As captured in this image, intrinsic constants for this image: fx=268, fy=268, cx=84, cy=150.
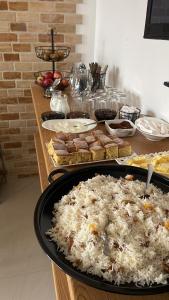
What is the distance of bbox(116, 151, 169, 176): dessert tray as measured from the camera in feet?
2.62

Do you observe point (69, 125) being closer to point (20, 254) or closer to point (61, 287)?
point (61, 287)

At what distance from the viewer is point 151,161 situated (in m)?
0.84

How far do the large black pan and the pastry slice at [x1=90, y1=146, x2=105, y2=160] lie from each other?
0.11 m

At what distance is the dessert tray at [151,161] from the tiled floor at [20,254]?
2.86 feet

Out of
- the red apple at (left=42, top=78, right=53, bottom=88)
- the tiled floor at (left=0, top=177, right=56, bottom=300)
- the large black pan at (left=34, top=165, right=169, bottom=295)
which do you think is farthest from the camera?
the red apple at (left=42, top=78, right=53, bottom=88)

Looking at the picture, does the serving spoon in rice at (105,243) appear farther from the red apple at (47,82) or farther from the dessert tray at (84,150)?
the red apple at (47,82)

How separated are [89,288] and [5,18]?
1758 mm

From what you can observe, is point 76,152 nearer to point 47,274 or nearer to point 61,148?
point 61,148

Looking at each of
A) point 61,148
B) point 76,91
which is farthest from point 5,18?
point 61,148

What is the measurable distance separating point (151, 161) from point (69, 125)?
41 cm

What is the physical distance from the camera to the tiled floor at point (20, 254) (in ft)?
4.42

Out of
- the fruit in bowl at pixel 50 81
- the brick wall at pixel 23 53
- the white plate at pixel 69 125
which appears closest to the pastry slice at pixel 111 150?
the white plate at pixel 69 125

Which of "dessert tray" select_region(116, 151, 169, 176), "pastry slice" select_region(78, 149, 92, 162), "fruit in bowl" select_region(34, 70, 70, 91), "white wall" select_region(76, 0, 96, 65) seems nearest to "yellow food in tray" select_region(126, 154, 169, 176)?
"dessert tray" select_region(116, 151, 169, 176)

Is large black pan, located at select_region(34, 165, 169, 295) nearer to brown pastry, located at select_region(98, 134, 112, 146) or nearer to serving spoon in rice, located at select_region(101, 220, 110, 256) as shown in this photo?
serving spoon in rice, located at select_region(101, 220, 110, 256)
